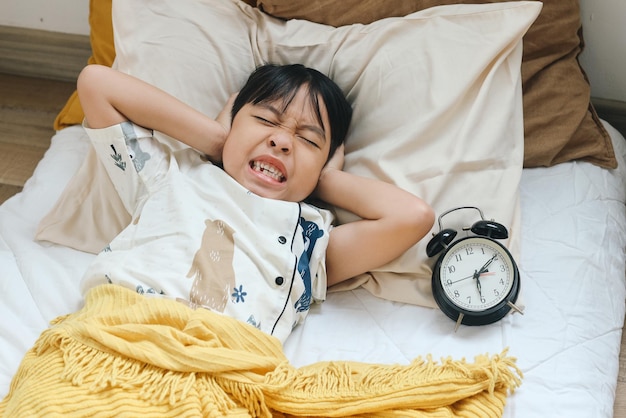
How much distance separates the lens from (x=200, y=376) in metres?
1.06

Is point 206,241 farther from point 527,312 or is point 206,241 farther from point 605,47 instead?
point 605,47

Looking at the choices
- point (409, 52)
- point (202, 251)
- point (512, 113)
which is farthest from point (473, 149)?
point (202, 251)

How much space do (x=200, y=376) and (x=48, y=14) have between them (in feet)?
4.58

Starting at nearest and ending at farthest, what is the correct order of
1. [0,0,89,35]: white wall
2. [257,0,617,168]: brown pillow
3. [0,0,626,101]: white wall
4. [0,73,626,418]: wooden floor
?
[257,0,617,168]: brown pillow < [0,0,626,101]: white wall < [0,73,626,418]: wooden floor < [0,0,89,35]: white wall

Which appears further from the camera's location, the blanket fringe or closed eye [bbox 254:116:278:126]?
closed eye [bbox 254:116:278:126]

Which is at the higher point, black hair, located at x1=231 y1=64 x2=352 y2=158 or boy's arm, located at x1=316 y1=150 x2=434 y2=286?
black hair, located at x1=231 y1=64 x2=352 y2=158

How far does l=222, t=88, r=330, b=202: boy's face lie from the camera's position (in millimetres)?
1300

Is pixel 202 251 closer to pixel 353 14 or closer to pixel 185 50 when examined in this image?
pixel 185 50

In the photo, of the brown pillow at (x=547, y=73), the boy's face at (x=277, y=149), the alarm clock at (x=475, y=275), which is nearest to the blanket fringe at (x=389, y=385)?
the alarm clock at (x=475, y=275)

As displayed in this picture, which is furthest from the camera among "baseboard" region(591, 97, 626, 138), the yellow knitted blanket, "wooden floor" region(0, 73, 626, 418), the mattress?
"wooden floor" region(0, 73, 626, 418)

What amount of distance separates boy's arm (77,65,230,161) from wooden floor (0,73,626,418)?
0.59 metres

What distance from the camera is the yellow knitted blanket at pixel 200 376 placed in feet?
3.34

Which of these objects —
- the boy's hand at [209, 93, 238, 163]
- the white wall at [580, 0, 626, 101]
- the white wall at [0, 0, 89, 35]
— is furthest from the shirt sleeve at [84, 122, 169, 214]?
the white wall at [580, 0, 626, 101]

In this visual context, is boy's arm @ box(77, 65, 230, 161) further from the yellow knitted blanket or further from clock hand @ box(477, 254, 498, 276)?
clock hand @ box(477, 254, 498, 276)
